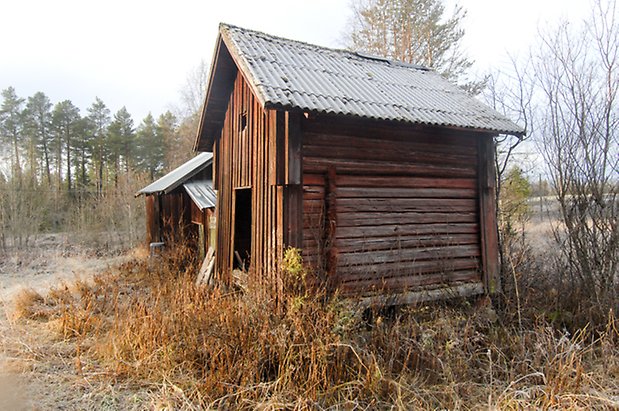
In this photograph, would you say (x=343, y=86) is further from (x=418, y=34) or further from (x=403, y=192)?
(x=418, y=34)

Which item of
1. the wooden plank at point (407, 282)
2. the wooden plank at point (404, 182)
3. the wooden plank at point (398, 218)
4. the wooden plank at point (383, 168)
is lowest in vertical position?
the wooden plank at point (407, 282)

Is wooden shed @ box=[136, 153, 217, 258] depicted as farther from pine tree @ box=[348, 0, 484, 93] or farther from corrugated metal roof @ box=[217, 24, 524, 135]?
pine tree @ box=[348, 0, 484, 93]

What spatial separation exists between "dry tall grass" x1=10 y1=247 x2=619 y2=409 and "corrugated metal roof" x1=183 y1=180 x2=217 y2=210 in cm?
551

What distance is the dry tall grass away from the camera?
362 centimetres

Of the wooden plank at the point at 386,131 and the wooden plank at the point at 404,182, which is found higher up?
the wooden plank at the point at 386,131

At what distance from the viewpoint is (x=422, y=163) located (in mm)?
6297

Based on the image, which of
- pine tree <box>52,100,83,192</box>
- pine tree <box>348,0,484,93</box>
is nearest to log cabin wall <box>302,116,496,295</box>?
pine tree <box>348,0,484,93</box>

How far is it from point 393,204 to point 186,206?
33.6 feet

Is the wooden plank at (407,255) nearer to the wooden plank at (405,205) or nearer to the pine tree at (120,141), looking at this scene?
the wooden plank at (405,205)

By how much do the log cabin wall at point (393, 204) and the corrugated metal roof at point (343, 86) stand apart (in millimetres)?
373

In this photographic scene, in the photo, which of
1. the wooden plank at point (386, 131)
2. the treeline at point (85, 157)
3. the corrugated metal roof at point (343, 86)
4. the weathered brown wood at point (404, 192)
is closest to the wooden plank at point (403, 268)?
the weathered brown wood at point (404, 192)

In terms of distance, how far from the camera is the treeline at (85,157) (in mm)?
18766

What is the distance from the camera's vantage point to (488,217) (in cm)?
676

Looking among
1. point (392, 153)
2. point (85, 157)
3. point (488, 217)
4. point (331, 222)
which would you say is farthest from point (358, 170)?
point (85, 157)
